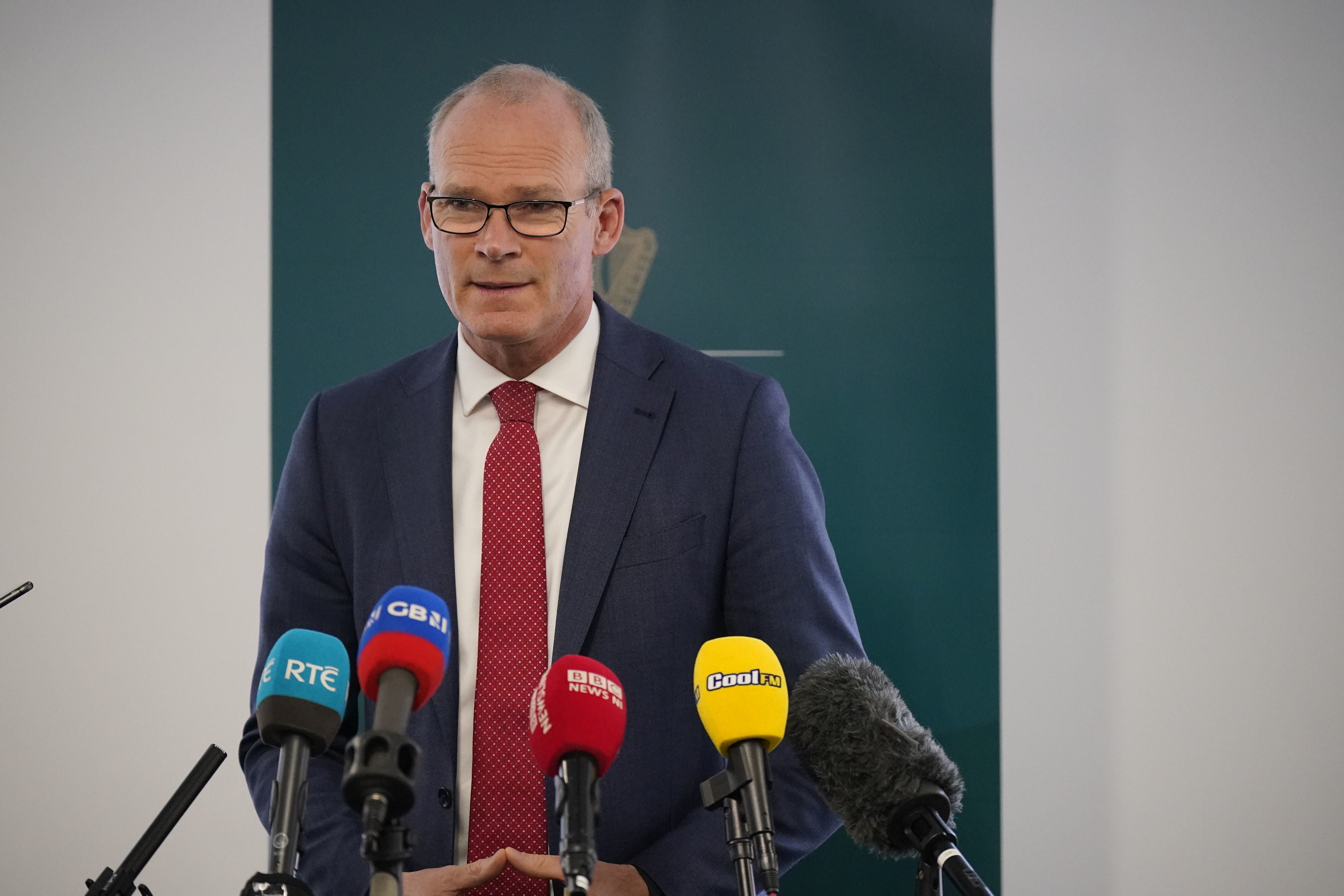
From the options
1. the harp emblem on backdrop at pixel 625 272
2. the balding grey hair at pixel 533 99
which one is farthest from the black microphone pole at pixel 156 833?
the harp emblem on backdrop at pixel 625 272

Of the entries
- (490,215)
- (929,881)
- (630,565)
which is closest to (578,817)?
(929,881)

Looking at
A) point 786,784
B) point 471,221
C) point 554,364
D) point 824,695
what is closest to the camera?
point 824,695

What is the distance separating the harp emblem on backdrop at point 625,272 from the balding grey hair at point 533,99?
2.62 ft

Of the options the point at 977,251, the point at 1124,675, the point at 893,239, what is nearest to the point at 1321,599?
the point at 1124,675

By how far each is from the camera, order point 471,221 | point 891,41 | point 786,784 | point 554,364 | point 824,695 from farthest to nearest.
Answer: point 891,41, point 554,364, point 471,221, point 786,784, point 824,695

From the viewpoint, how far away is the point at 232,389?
10.1ft

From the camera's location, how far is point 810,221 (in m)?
2.99

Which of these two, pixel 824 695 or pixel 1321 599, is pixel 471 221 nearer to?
pixel 824 695

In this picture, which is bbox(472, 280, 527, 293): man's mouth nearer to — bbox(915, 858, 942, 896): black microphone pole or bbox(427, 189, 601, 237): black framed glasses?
bbox(427, 189, 601, 237): black framed glasses

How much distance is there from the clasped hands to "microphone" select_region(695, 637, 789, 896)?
51cm

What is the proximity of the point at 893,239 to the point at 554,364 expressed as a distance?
1.24 metres

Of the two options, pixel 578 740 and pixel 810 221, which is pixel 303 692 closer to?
pixel 578 740

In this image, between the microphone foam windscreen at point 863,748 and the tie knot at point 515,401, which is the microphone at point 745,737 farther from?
the tie knot at point 515,401

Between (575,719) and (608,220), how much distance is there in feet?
4.31
